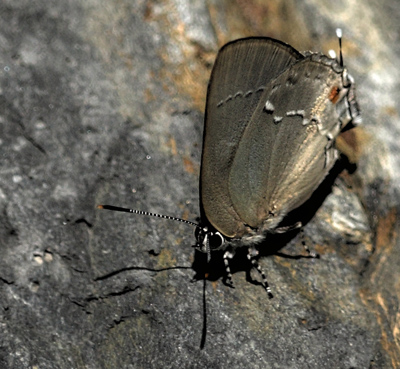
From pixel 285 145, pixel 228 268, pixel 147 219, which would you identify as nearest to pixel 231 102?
pixel 285 145

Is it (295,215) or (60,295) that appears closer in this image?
(60,295)

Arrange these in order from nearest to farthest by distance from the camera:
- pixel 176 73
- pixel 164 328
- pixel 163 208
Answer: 1. pixel 164 328
2. pixel 163 208
3. pixel 176 73

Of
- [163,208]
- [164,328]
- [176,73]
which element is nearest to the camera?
[164,328]

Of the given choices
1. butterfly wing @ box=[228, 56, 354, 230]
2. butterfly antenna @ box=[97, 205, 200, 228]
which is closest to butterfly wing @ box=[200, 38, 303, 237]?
butterfly wing @ box=[228, 56, 354, 230]

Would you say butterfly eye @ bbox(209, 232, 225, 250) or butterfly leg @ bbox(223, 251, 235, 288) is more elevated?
butterfly eye @ bbox(209, 232, 225, 250)

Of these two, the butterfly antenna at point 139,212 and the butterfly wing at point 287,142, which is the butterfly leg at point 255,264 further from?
the butterfly antenna at point 139,212

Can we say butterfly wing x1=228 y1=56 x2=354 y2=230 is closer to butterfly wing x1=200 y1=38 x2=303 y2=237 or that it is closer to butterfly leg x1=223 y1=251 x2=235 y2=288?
butterfly wing x1=200 y1=38 x2=303 y2=237

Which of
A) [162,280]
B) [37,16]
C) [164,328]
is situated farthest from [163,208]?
[37,16]

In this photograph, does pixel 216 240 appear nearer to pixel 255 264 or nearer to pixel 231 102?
pixel 255 264

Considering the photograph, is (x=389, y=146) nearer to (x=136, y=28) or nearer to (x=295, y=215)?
(x=295, y=215)
